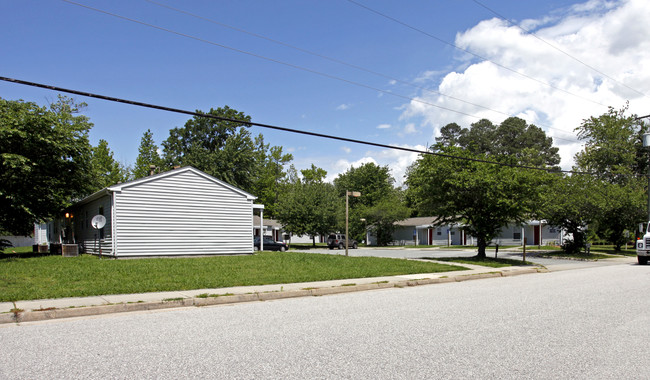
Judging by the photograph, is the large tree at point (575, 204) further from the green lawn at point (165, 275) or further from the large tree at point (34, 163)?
the large tree at point (34, 163)

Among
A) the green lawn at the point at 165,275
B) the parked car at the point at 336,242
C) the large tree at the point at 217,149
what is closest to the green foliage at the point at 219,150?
the large tree at the point at 217,149

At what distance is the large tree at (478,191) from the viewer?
22031 millimetres

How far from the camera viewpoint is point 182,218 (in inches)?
922

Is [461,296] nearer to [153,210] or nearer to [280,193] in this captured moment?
[153,210]

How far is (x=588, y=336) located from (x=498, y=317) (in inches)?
67.1

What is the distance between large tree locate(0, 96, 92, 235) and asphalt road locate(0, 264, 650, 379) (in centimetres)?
1599

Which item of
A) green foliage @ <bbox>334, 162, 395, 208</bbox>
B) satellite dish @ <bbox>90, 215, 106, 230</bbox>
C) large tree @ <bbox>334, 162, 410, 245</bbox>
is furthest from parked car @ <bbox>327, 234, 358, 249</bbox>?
satellite dish @ <bbox>90, 215, 106, 230</bbox>

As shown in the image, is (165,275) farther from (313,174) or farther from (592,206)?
(313,174)

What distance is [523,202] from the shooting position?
877 inches

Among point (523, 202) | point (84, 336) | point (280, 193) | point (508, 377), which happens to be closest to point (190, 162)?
point (280, 193)

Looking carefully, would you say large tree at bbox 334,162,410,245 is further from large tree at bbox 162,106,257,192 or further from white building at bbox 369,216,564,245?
large tree at bbox 162,106,257,192

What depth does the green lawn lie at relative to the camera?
36.7 ft

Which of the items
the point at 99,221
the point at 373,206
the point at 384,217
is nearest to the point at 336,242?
the point at 384,217

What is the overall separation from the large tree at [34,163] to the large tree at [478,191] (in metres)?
17.7
